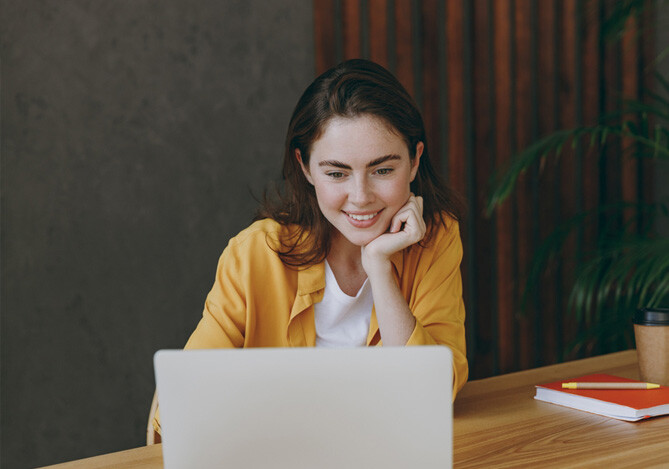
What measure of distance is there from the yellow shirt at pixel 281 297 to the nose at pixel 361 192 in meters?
0.22

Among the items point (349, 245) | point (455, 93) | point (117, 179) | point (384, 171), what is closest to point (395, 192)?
point (384, 171)

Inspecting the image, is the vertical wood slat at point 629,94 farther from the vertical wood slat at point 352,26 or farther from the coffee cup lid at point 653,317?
the coffee cup lid at point 653,317

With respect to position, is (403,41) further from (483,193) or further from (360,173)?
(360,173)

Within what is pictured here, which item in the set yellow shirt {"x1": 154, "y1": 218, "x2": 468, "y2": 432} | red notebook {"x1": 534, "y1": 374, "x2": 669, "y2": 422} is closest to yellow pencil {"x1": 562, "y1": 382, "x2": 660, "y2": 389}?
red notebook {"x1": 534, "y1": 374, "x2": 669, "y2": 422}

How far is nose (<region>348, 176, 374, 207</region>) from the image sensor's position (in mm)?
1534

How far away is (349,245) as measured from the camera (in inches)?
71.1

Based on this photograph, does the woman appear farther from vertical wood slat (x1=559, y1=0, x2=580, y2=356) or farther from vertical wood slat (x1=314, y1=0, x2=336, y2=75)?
vertical wood slat (x1=559, y1=0, x2=580, y2=356)

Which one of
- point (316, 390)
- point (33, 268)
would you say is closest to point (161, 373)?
point (316, 390)

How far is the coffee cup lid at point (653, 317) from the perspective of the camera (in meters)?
1.48

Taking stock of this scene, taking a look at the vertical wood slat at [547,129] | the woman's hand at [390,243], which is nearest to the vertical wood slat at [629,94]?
the vertical wood slat at [547,129]

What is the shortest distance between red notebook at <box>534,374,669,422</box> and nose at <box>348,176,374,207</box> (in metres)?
0.52

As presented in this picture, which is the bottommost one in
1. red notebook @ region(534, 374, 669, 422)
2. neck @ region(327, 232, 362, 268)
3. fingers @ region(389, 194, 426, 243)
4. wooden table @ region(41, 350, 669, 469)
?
wooden table @ region(41, 350, 669, 469)

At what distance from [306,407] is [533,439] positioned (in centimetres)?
53

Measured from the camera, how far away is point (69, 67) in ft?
7.97
